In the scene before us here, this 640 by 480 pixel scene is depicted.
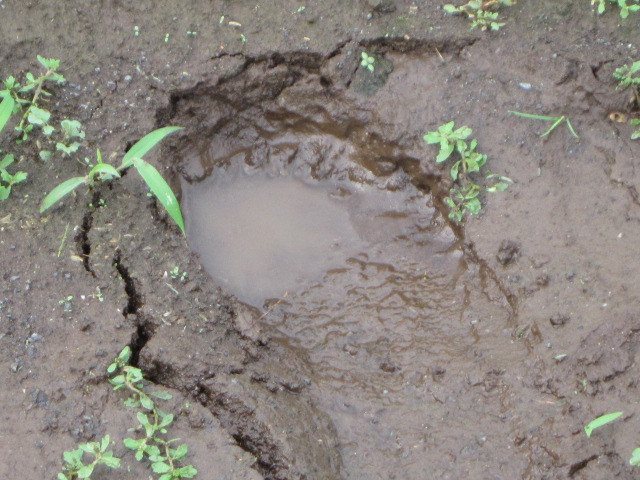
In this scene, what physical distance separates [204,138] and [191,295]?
85 cm

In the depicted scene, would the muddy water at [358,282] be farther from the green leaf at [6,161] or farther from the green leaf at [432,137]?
the green leaf at [6,161]

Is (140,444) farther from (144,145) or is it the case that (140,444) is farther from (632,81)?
(632,81)

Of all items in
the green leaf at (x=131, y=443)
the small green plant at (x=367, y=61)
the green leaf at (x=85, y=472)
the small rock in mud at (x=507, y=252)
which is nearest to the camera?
the green leaf at (x=85, y=472)

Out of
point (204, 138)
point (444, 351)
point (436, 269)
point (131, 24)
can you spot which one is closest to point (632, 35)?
point (436, 269)

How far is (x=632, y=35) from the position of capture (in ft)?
11.0

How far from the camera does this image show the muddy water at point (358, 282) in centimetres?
295

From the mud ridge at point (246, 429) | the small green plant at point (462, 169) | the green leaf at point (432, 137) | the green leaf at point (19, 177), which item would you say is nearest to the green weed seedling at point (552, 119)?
the small green plant at point (462, 169)

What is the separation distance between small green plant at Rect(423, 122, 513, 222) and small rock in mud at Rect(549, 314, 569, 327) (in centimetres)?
58

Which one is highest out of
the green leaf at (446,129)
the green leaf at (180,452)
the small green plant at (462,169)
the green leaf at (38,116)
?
the green leaf at (38,116)

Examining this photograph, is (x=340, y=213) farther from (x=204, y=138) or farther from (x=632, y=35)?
(x=632, y=35)

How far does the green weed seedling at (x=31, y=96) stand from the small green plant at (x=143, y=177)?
0.27 metres

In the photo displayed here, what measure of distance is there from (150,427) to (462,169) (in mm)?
1746

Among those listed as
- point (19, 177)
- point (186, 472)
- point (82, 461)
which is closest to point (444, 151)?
point (186, 472)

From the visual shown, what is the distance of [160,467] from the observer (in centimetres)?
255
